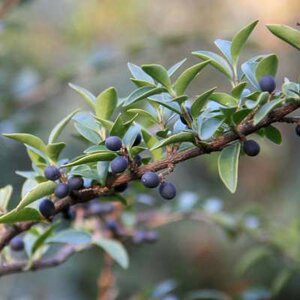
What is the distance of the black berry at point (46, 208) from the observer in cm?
91

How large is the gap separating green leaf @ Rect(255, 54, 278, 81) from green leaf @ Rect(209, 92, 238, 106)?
0.15 feet

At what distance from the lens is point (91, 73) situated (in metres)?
2.18

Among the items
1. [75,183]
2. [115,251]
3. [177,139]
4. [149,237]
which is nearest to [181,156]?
[177,139]

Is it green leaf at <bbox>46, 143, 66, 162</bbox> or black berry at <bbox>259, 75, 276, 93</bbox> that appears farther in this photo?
green leaf at <bbox>46, 143, 66, 162</bbox>

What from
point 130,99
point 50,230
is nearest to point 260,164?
point 50,230

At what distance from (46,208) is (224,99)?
28 centimetres

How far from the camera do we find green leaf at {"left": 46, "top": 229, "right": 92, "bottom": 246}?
3.54 ft

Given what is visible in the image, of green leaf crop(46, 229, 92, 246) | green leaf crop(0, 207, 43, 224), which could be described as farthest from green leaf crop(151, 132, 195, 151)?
green leaf crop(46, 229, 92, 246)

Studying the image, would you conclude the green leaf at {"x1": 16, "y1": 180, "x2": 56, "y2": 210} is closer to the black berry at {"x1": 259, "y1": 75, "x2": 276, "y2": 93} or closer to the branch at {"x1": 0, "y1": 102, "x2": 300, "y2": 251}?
the branch at {"x1": 0, "y1": 102, "x2": 300, "y2": 251}

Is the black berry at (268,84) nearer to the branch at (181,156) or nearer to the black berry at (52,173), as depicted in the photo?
the branch at (181,156)

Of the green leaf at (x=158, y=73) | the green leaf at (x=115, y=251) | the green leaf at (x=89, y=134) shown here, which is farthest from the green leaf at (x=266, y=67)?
the green leaf at (x=115, y=251)

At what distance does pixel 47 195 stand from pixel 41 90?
49.1 inches

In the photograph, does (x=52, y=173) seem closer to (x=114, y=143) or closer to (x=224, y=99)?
(x=114, y=143)

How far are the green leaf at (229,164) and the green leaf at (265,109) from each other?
0.24 ft
